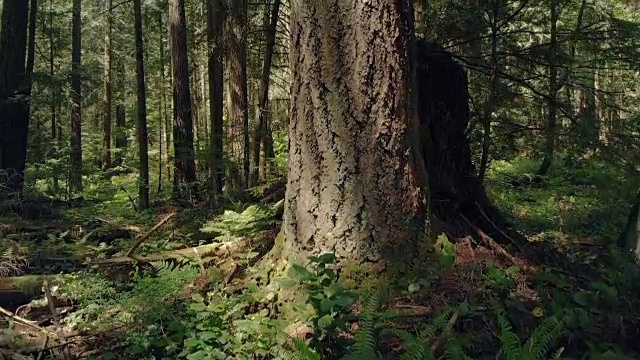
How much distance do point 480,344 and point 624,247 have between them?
218 centimetres

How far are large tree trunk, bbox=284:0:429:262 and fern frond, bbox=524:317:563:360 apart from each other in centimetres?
101

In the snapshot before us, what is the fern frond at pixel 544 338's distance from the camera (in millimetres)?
2758

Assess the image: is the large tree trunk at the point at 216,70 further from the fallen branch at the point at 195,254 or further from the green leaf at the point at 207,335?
the green leaf at the point at 207,335

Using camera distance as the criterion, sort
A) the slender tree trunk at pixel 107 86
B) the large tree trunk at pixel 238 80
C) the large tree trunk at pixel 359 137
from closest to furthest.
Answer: the large tree trunk at pixel 359 137
the large tree trunk at pixel 238 80
the slender tree trunk at pixel 107 86

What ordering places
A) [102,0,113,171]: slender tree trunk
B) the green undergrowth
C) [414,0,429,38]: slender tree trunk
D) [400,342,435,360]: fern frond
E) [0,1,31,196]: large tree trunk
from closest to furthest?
1. [400,342,435,360]: fern frond
2. the green undergrowth
3. [414,0,429,38]: slender tree trunk
4. [0,1,31,196]: large tree trunk
5. [102,0,113,171]: slender tree trunk

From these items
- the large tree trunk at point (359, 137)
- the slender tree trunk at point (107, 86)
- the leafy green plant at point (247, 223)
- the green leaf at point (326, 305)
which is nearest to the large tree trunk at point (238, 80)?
the leafy green plant at point (247, 223)

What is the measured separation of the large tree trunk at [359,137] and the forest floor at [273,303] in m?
0.30

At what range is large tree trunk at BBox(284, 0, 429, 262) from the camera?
364 centimetres

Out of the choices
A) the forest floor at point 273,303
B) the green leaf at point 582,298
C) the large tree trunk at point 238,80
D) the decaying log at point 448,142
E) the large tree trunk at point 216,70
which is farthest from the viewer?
the large tree trunk at point 216,70

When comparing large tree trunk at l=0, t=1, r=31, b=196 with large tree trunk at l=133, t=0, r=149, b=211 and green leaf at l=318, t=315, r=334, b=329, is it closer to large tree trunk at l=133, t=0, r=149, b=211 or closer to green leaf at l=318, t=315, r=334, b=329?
large tree trunk at l=133, t=0, r=149, b=211

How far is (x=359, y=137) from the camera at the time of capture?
3.66 m

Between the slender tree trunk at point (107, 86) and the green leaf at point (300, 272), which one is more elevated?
the slender tree trunk at point (107, 86)

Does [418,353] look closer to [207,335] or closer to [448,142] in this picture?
[207,335]

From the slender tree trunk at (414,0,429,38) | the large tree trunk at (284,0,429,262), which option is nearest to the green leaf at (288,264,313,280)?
the large tree trunk at (284,0,429,262)
